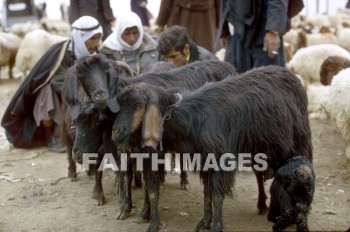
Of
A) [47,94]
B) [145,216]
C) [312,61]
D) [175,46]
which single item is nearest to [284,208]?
[145,216]

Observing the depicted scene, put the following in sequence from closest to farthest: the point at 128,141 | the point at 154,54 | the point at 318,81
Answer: the point at 128,141, the point at 154,54, the point at 318,81

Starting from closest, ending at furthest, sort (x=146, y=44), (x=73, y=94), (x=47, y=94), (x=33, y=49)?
(x=73, y=94) < (x=146, y=44) < (x=47, y=94) < (x=33, y=49)

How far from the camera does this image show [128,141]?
3566mm

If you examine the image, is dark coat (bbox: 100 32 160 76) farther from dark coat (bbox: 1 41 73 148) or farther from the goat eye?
the goat eye

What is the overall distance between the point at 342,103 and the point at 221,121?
2.01m

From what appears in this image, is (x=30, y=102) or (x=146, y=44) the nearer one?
(x=146, y=44)

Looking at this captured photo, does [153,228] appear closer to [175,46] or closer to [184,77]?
Result: [184,77]

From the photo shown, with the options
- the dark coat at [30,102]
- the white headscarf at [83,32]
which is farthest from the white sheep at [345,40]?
the dark coat at [30,102]

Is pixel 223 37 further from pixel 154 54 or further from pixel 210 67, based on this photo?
pixel 210 67

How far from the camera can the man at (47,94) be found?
5.97 metres

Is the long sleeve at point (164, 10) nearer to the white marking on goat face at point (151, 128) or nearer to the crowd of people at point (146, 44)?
the crowd of people at point (146, 44)

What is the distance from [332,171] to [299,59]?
3.12 metres

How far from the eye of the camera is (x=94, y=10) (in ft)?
24.4

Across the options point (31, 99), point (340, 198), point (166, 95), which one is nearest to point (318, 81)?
point (340, 198)
